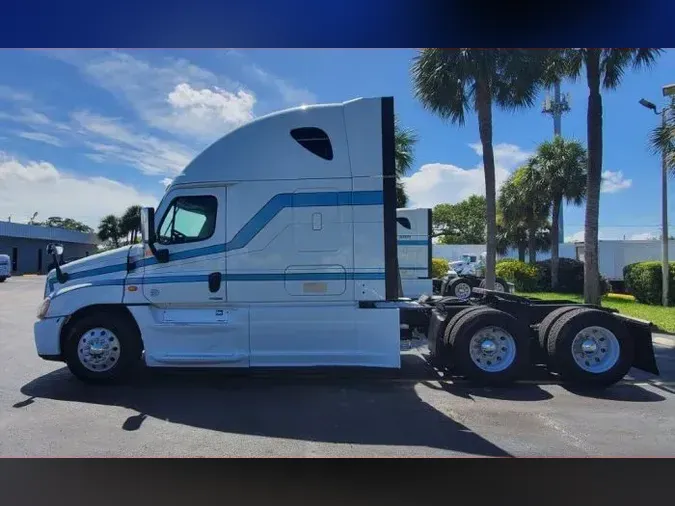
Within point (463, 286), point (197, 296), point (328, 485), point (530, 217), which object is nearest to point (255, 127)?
point (197, 296)

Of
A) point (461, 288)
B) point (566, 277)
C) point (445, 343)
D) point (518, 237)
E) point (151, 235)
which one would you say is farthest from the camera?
point (518, 237)

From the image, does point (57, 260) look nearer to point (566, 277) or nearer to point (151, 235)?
point (151, 235)

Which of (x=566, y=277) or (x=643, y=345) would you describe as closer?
(x=643, y=345)

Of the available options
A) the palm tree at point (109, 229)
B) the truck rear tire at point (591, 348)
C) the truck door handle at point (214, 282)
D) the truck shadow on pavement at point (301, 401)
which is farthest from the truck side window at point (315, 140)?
the palm tree at point (109, 229)

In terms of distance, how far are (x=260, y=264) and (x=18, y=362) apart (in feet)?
→ 16.1

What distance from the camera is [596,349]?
7.52 metres

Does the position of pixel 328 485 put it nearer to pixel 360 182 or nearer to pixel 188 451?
pixel 188 451

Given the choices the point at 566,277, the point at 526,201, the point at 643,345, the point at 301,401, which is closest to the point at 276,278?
the point at 301,401

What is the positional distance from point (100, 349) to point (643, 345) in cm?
769

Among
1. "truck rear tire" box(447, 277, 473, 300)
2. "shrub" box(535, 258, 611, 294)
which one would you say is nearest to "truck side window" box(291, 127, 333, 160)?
"truck rear tire" box(447, 277, 473, 300)

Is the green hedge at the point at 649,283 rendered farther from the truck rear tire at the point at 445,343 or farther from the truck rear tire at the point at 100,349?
the truck rear tire at the point at 100,349

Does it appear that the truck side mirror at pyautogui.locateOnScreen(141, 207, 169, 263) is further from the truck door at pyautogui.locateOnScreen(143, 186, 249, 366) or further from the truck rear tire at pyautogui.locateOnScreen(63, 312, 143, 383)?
the truck rear tire at pyautogui.locateOnScreen(63, 312, 143, 383)

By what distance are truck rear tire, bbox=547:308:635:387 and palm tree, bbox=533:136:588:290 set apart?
18627mm

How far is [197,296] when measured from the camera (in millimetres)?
7312
